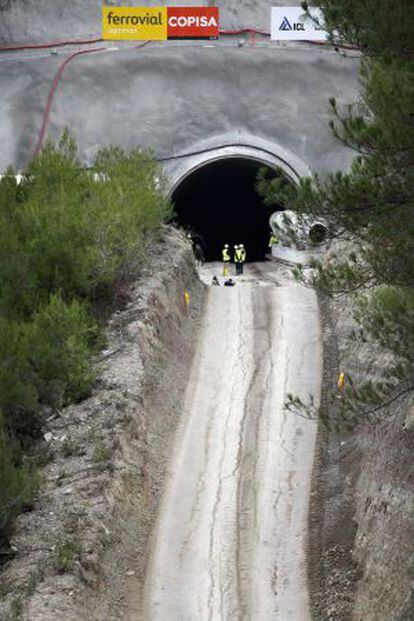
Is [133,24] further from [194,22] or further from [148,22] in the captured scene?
[194,22]

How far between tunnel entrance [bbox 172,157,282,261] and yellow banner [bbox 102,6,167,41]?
351 inches

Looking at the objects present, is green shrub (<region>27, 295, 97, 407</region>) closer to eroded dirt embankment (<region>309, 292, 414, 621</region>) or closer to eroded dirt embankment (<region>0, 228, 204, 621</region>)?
eroded dirt embankment (<region>0, 228, 204, 621</region>)

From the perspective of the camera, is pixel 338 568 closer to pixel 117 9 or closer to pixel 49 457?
pixel 49 457

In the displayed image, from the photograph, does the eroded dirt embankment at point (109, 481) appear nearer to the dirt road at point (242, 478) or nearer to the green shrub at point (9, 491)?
the green shrub at point (9, 491)

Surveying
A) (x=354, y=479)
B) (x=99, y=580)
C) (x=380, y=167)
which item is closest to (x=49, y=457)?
(x=99, y=580)

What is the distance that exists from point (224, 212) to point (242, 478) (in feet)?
134

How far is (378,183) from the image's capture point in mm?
19922

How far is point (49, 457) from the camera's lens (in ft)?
88.6

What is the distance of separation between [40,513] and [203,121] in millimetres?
36205

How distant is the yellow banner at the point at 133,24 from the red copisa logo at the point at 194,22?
2.41 feet

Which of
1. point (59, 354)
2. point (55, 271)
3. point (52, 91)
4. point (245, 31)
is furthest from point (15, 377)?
point (245, 31)

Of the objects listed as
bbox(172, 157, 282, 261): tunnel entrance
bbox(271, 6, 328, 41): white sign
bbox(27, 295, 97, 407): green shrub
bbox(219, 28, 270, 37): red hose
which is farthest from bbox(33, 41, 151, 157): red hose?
bbox(27, 295, 97, 407): green shrub

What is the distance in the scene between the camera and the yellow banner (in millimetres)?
57406

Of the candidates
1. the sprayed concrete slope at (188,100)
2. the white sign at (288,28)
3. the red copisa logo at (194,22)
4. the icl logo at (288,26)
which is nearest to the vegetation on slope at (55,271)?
the sprayed concrete slope at (188,100)
